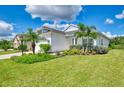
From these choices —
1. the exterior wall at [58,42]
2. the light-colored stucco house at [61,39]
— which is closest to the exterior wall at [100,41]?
the light-colored stucco house at [61,39]

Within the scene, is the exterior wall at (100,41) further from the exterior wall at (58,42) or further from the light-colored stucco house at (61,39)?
the exterior wall at (58,42)

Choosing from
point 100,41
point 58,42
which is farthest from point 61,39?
point 100,41

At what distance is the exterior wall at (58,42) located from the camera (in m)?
16.1

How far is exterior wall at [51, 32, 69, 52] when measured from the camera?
53.0ft

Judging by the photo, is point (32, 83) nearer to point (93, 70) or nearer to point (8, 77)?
point (8, 77)

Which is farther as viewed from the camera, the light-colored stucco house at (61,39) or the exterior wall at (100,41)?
the exterior wall at (100,41)

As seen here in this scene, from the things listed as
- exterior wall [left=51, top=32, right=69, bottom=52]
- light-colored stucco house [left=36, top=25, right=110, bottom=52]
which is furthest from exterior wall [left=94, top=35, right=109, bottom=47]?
exterior wall [left=51, top=32, right=69, bottom=52]

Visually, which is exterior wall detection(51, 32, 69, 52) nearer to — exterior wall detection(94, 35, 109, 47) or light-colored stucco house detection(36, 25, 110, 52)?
light-colored stucco house detection(36, 25, 110, 52)

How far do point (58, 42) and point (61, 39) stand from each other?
0.60 meters

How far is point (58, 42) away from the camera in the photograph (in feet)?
54.6
